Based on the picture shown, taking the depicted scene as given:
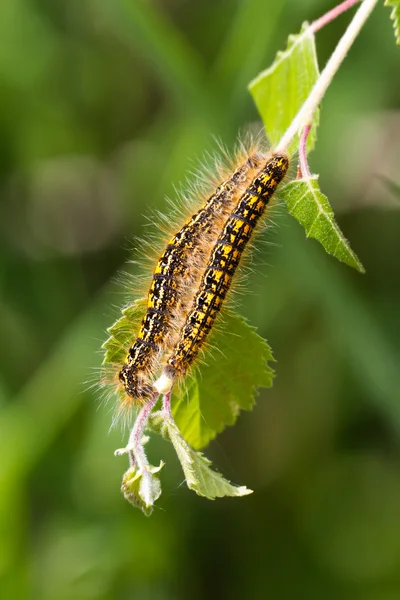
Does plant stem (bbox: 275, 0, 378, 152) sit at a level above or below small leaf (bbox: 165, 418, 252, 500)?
above

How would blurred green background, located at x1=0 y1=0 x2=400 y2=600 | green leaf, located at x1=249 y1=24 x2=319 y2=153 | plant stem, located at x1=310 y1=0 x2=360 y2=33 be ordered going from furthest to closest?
blurred green background, located at x1=0 y1=0 x2=400 y2=600 < green leaf, located at x1=249 y1=24 x2=319 y2=153 < plant stem, located at x1=310 y1=0 x2=360 y2=33

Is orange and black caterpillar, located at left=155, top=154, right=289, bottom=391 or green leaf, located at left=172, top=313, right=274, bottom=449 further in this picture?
orange and black caterpillar, located at left=155, top=154, right=289, bottom=391

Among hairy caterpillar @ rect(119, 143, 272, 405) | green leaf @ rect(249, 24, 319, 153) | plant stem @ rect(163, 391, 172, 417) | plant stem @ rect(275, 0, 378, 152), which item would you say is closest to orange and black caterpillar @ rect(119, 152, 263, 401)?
hairy caterpillar @ rect(119, 143, 272, 405)

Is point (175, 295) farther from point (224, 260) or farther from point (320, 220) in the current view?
point (320, 220)

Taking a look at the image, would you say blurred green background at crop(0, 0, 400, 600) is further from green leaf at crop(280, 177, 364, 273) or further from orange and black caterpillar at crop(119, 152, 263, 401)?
green leaf at crop(280, 177, 364, 273)

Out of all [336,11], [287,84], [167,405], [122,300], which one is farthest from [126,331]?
[122,300]

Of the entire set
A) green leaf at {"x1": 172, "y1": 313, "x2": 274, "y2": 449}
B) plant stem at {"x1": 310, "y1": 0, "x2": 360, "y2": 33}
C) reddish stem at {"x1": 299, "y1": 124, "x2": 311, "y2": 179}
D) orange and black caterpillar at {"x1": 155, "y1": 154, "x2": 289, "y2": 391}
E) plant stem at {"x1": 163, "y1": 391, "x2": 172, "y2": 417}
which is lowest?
plant stem at {"x1": 163, "y1": 391, "x2": 172, "y2": 417}

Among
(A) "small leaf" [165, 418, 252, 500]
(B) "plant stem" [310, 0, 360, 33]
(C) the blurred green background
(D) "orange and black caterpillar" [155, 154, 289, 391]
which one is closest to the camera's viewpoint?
(A) "small leaf" [165, 418, 252, 500]
